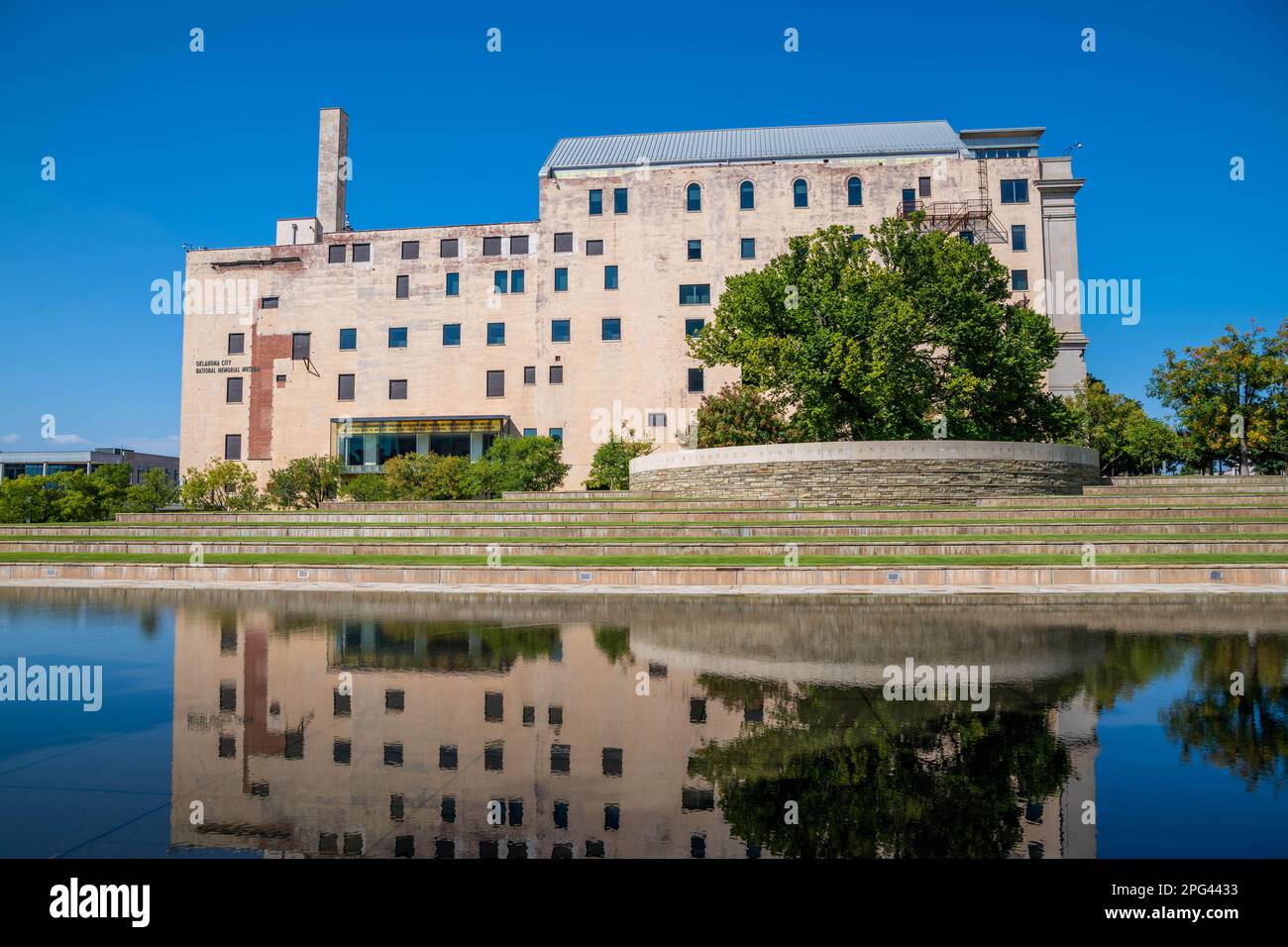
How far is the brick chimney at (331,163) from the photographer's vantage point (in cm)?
4975

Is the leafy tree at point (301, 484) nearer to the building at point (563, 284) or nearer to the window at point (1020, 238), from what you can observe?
the building at point (563, 284)

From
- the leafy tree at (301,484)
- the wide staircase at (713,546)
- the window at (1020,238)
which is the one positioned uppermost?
the window at (1020,238)

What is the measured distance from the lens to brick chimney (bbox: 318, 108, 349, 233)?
49750 millimetres

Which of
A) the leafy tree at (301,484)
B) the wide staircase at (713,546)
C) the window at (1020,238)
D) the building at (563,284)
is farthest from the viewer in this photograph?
the building at (563,284)

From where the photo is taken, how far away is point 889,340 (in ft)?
97.3

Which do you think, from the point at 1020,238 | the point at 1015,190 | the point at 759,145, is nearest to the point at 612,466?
the point at 759,145

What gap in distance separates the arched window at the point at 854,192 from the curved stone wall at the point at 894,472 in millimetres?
21932

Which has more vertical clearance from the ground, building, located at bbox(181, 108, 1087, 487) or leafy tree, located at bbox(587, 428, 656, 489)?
building, located at bbox(181, 108, 1087, 487)

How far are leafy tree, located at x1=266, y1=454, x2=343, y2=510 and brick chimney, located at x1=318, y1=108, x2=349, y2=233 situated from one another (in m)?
17.3

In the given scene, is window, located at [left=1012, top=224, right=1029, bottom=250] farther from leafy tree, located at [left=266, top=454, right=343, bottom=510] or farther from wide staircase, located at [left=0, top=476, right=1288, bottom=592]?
leafy tree, located at [left=266, top=454, right=343, bottom=510]

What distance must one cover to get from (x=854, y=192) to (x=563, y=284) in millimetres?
18396

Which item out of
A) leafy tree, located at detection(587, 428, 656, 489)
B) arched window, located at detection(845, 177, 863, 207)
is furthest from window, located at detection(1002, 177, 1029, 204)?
leafy tree, located at detection(587, 428, 656, 489)

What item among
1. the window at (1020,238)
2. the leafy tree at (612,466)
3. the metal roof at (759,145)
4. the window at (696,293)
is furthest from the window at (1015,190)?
the leafy tree at (612,466)
